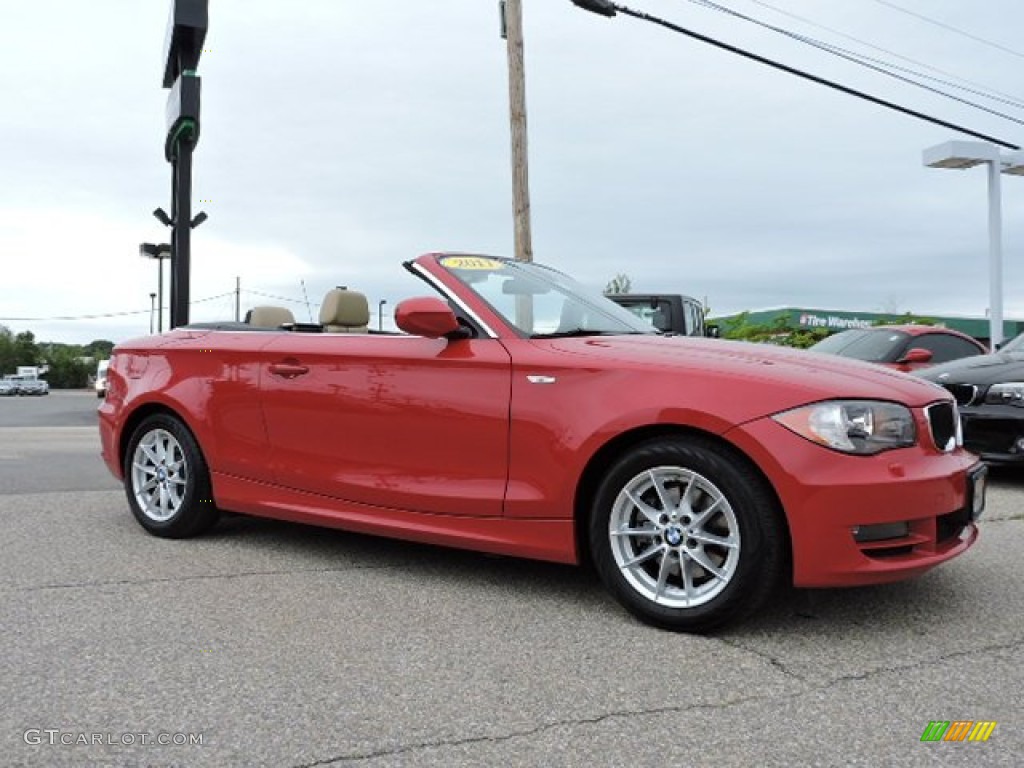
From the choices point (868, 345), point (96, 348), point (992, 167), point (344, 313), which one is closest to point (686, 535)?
point (344, 313)

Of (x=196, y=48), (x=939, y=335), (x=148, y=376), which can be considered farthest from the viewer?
(x=196, y=48)

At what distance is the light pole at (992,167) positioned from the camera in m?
18.4

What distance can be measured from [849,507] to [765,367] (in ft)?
2.03

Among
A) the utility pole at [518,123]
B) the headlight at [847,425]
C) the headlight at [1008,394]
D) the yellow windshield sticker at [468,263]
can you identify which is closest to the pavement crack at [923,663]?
the headlight at [847,425]

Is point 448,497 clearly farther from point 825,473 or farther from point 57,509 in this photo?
point 57,509

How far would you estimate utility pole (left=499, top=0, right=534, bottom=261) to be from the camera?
13.1 metres

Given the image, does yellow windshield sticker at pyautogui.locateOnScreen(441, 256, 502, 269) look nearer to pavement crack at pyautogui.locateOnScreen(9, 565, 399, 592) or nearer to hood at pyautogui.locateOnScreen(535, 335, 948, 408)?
hood at pyautogui.locateOnScreen(535, 335, 948, 408)

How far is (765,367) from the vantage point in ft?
11.6

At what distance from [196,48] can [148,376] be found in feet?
37.2

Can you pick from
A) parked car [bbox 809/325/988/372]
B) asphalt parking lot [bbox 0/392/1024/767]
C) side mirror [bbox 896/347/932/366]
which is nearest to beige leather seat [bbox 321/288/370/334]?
asphalt parking lot [bbox 0/392/1024/767]

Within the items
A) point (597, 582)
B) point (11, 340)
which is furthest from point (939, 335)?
point (11, 340)

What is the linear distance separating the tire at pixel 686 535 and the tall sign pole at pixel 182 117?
11811mm

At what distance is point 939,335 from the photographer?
9.84m

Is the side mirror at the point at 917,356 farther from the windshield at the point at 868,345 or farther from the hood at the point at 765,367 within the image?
the hood at the point at 765,367
